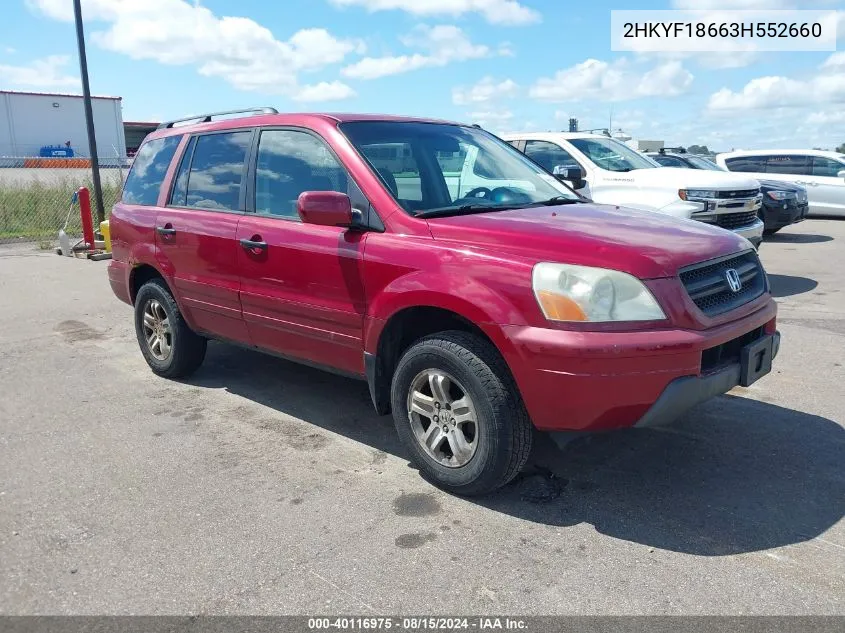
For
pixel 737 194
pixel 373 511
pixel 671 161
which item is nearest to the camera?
pixel 373 511

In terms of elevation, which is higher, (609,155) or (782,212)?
(609,155)

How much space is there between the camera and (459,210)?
3904 mm

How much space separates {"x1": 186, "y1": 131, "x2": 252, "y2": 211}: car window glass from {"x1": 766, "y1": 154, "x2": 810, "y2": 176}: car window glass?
14805 mm

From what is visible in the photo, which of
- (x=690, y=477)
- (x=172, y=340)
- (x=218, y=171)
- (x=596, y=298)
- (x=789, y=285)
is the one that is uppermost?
(x=218, y=171)

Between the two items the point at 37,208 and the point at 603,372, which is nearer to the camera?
the point at 603,372

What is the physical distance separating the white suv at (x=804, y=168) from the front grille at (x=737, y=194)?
842 centimetres

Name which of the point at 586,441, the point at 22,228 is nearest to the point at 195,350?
the point at 586,441

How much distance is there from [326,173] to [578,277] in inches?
66.5

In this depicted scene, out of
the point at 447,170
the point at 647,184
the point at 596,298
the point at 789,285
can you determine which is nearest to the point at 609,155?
the point at 647,184

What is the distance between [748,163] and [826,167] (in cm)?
184

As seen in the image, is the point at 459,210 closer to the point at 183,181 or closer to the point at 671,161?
the point at 183,181

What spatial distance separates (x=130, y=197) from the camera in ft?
19.0

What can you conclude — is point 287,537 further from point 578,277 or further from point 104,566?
point 578,277

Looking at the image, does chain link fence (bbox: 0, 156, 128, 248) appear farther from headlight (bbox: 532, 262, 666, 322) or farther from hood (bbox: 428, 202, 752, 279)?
headlight (bbox: 532, 262, 666, 322)
